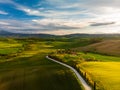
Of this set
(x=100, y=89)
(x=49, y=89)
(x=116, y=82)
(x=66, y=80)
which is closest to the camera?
(x=100, y=89)

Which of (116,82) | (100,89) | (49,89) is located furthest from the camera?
(116,82)

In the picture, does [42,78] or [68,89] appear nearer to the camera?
[68,89]

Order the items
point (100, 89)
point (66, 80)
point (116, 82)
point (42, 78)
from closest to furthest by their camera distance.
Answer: point (100, 89) < point (116, 82) < point (66, 80) < point (42, 78)

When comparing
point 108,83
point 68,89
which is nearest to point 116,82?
point 108,83

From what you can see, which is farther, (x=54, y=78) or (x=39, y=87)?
(x=54, y=78)

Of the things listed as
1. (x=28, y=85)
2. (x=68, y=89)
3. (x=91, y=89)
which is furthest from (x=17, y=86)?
(x=91, y=89)

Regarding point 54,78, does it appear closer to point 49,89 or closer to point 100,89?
point 49,89

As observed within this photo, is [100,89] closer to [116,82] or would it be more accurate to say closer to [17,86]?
[116,82]

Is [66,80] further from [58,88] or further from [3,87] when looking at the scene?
[3,87]

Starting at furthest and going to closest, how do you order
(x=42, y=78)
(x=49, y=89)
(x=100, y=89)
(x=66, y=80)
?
1. (x=42, y=78)
2. (x=66, y=80)
3. (x=49, y=89)
4. (x=100, y=89)
